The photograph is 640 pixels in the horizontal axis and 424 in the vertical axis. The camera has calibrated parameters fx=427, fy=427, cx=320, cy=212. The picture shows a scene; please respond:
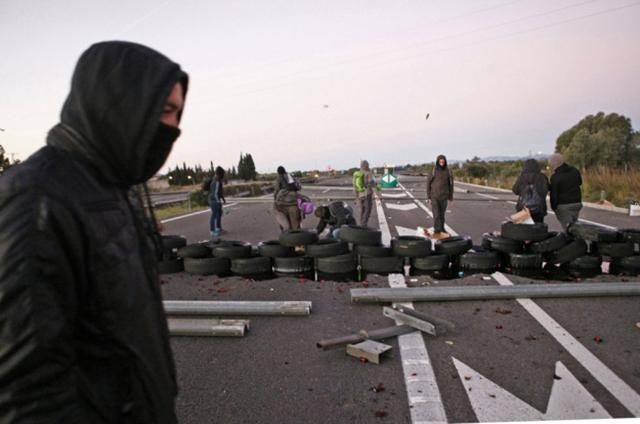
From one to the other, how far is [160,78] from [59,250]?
0.46m

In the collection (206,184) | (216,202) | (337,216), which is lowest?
(337,216)

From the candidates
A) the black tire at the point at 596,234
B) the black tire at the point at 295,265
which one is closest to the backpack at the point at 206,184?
the black tire at the point at 295,265

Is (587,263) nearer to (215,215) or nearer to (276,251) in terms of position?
(276,251)

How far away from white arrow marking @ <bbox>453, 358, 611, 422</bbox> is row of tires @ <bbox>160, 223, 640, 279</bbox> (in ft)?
10.2

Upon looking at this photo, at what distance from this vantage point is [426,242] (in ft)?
20.6

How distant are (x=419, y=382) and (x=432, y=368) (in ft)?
0.94

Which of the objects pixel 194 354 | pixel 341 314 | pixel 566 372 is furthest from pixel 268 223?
pixel 566 372

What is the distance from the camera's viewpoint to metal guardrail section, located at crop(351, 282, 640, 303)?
16.2ft

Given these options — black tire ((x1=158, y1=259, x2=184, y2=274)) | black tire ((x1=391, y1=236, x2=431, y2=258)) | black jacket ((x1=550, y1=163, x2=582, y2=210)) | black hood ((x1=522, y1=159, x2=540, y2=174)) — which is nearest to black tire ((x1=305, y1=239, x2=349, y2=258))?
black tire ((x1=391, y1=236, x2=431, y2=258))

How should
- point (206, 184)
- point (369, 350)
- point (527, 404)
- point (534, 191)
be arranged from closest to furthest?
point (527, 404), point (369, 350), point (534, 191), point (206, 184)

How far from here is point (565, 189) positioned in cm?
763

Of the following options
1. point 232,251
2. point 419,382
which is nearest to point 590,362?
point 419,382

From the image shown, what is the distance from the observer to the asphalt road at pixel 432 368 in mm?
2826

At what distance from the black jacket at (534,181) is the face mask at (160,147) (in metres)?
8.49
